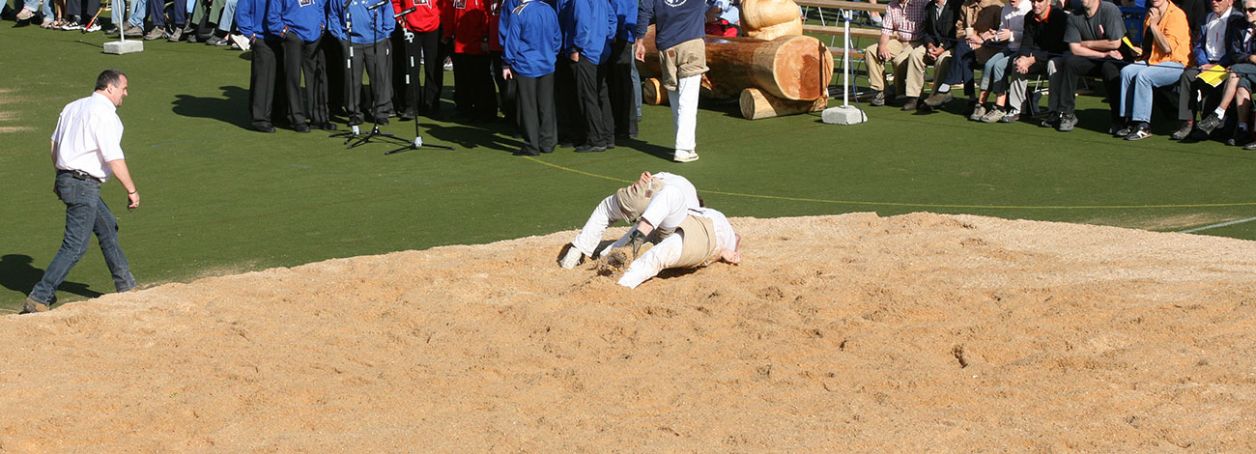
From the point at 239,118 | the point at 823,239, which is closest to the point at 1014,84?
the point at 823,239

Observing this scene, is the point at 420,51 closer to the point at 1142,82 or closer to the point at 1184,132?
the point at 1142,82

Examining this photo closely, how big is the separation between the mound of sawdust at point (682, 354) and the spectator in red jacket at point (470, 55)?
6.77 meters

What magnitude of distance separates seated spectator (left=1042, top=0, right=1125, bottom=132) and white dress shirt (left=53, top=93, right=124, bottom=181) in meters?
10.5

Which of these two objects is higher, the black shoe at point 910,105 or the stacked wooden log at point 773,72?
the stacked wooden log at point 773,72

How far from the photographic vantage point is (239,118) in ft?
61.1

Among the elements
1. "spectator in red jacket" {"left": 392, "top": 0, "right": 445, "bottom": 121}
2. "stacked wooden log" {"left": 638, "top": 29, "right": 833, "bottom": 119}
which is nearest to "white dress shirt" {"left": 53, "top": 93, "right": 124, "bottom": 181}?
"spectator in red jacket" {"left": 392, "top": 0, "right": 445, "bottom": 121}

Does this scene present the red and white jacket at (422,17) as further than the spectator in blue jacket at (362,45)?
Yes

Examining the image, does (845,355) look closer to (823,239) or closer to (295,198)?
(823,239)

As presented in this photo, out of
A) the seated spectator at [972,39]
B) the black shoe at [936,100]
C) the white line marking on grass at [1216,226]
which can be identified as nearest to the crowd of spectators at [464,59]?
the black shoe at [936,100]

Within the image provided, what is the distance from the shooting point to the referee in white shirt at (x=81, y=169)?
407 inches

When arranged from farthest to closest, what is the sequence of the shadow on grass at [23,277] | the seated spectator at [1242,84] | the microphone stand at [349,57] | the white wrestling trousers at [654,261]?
the microphone stand at [349,57], the seated spectator at [1242,84], the shadow on grass at [23,277], the white wrestling trousers at [654,261]

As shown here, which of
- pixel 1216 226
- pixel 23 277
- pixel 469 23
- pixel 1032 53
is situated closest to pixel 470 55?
pixel 469 23

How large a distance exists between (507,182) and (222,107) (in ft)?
20.2

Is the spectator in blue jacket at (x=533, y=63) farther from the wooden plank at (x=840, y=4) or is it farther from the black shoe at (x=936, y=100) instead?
the black shoe at (x=936, y=100)
